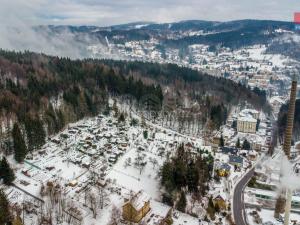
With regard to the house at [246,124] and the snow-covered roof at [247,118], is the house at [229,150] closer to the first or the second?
the house at [246,124]

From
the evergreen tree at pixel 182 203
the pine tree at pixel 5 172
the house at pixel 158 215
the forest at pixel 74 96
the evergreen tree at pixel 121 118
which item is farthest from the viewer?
the evergreen tree at pixel 121 118

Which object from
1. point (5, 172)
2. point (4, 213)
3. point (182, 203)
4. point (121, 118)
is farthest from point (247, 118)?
point (4, 213)

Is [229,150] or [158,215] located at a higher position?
[229,150]

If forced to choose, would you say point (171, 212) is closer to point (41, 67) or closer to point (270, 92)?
point (41, 67)

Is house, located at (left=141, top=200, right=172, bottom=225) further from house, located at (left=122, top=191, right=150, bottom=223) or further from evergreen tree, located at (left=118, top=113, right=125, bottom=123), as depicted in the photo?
evergreen tree, located at (left=118, top=113, right=125, bottom=123)

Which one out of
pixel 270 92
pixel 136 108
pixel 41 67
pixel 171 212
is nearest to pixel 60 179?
pixel 171 212

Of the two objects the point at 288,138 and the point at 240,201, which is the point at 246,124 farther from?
the point at 288,138

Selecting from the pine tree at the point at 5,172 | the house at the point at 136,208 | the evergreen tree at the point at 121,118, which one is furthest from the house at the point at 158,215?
the evergreen tree at the point at 121,118
